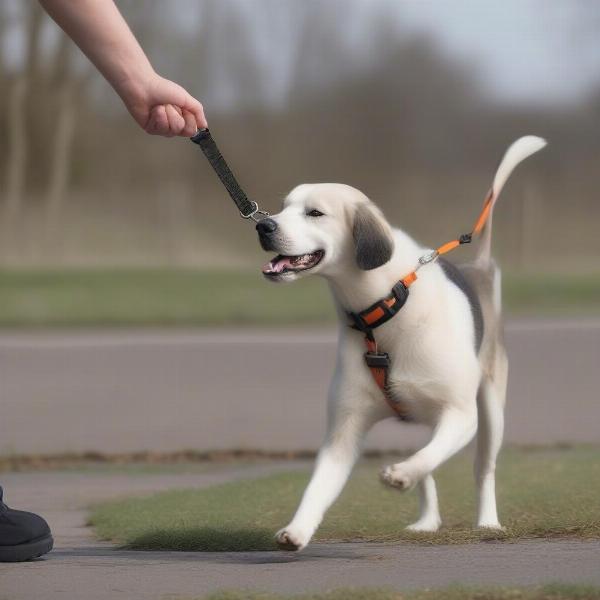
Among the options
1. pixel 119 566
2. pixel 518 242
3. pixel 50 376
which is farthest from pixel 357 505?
pixel 518 242

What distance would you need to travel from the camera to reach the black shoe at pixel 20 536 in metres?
4.59

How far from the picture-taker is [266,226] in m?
4.85

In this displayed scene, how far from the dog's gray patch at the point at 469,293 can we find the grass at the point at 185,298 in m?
10.4

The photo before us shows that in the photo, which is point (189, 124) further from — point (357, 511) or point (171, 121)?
point (357, 511)

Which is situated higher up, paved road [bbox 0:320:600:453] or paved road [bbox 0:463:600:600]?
paved road [bbox 0:320:600:453]

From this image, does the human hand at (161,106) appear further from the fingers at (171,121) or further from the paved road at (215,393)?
the paved road at (215,393)

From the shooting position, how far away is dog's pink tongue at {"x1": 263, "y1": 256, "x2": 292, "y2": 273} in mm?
4812

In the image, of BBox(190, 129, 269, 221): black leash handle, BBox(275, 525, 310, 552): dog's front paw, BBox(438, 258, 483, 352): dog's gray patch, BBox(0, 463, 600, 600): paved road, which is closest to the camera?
BBox(0, 463, 600, 600): paved road

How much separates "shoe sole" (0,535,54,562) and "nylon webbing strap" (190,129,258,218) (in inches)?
49.2

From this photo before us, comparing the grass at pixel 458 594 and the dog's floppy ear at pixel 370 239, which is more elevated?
the dog's floppy ear at pixel 370 239

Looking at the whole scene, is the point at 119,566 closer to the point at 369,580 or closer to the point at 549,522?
the point at 369,580

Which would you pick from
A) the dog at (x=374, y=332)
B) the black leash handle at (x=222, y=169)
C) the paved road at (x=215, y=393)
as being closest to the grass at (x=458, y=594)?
the dog at (x=374, y=332)

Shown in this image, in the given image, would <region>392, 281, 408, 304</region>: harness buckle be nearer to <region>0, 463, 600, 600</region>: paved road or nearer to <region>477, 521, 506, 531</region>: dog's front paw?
<region>0, 463, 600, 600</region>: paved road

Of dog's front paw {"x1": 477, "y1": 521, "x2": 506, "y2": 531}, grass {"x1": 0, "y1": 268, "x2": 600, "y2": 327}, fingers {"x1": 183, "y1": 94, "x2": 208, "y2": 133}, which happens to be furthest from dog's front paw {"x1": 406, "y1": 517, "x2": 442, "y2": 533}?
grass {"x1": 0, "y1": 268, "x2": 600, "y2": 327}
